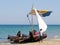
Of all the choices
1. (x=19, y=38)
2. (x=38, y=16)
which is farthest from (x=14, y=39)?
(x=38, y=16)

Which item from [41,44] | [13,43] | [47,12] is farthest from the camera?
[47,12]

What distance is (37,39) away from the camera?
31219 mm

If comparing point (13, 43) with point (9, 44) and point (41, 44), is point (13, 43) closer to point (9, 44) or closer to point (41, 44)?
point (9, 44)

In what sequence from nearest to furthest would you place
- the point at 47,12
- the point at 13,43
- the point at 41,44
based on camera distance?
the point at 41,44
the point at 13,43
the point at 47,12

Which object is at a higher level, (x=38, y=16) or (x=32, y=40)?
(x=38, y=16)

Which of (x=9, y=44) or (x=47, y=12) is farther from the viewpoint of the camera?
(x=47, y=12)

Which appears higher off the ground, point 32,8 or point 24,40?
point 32,8

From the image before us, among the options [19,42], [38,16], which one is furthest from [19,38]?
[38,16]

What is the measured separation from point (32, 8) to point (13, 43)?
14.5ft

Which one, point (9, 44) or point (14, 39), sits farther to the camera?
point (14, 39)

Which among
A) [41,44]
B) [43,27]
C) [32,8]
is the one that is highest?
[32,8]

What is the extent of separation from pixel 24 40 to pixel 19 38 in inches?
28.6

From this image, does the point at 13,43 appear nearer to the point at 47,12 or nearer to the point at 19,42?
the point at 19,42

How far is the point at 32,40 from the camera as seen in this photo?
→ 31203mm
